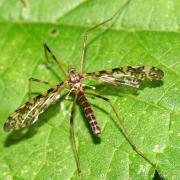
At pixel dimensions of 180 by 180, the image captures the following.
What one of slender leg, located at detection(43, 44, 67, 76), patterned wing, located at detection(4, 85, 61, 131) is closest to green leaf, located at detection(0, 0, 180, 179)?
slender leg, located at detection(43, 44, 67, 76)

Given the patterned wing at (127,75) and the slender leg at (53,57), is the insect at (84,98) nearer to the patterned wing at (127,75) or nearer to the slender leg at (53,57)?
the patterned wing at (127,75)

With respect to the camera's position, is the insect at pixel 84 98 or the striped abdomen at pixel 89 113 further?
the insect at pixel 84 98

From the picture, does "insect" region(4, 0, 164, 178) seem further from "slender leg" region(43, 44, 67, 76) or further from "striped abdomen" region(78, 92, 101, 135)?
"slender leg" region(43, 44, 67, 76)

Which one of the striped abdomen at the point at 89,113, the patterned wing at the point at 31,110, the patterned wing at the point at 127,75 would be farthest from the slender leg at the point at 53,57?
the patterned wing at the point at 127,75

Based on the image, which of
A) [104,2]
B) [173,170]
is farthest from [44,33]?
[173,170]

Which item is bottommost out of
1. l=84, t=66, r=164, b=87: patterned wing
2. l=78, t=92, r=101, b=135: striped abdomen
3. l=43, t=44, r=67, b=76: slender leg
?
l=78, t=92, r=101, b=135: striped abdomen

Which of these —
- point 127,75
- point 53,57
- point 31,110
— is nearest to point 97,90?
point 127,75
